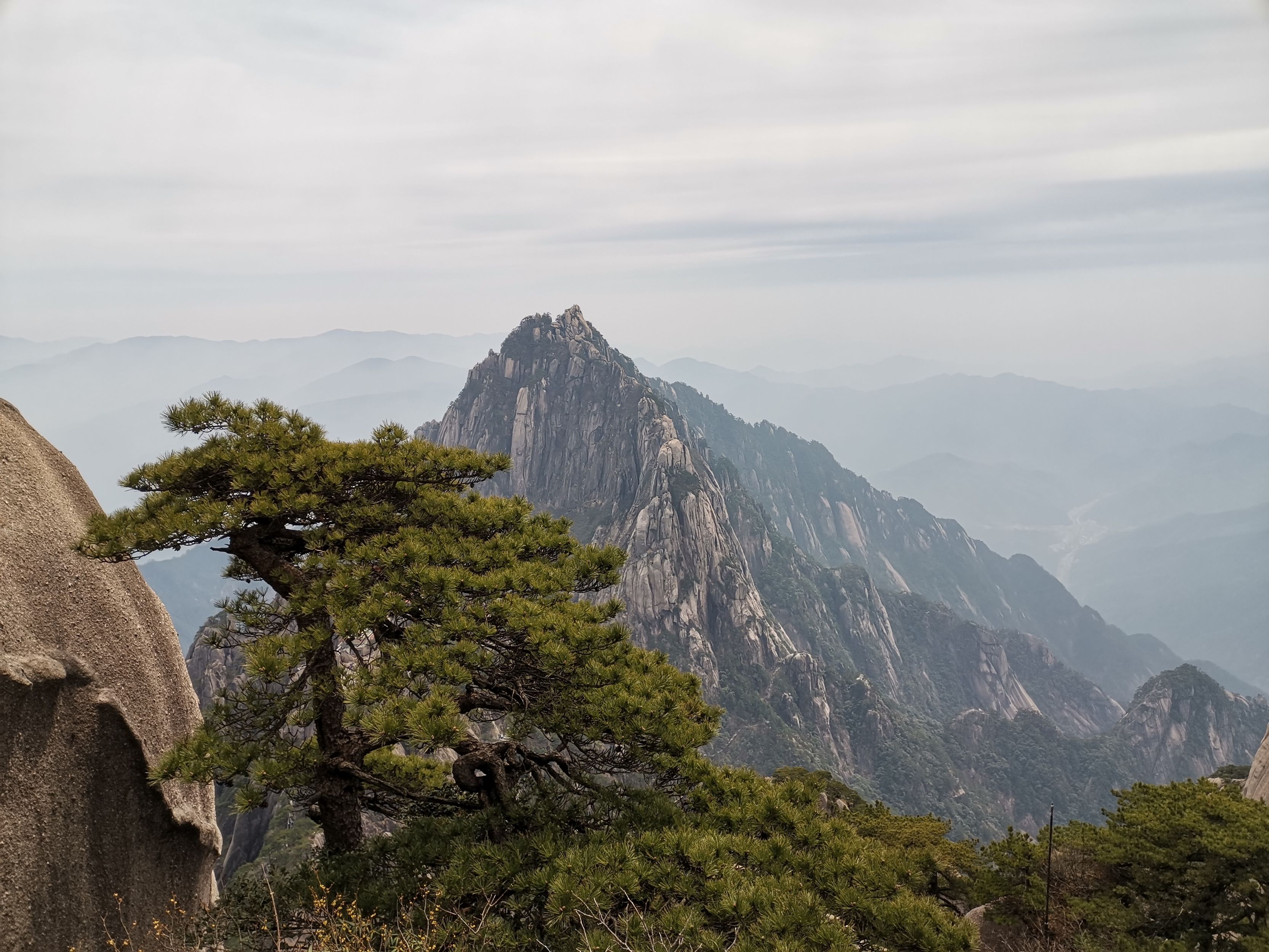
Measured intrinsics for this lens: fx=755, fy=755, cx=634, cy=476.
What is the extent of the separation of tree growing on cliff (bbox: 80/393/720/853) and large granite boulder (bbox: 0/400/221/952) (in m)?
1.04

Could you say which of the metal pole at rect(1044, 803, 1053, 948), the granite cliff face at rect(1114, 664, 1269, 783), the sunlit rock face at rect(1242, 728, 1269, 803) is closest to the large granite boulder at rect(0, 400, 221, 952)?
the metal pole at rect(1044, 803, 1053, 948)

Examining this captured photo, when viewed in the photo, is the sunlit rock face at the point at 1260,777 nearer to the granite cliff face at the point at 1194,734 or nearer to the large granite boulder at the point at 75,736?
the large granite boulder at the point at 75,736

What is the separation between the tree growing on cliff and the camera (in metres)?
10.1

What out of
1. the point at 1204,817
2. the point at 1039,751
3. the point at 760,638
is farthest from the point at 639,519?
the point at 1204,817

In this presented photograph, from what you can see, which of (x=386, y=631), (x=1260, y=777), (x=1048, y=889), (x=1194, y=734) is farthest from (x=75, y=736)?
(x=1194, y=734)

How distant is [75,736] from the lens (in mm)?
10328

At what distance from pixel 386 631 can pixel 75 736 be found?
4.27 meters

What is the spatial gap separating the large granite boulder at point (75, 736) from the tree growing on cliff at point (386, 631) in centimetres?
104

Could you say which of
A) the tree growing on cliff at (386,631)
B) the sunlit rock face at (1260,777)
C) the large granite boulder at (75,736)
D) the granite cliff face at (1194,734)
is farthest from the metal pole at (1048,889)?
the granite cliff face at (1194,734)

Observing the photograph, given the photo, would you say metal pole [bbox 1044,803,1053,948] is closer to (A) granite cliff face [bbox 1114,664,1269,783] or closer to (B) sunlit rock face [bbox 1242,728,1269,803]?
(B) sunlit rock face [bbox 1242,728,1269,803]

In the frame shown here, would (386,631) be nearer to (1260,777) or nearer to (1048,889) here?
(1048,889)

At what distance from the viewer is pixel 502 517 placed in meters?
12.5

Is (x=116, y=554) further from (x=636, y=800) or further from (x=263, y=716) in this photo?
(x=636, y=800)

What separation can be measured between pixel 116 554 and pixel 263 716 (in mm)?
3009
